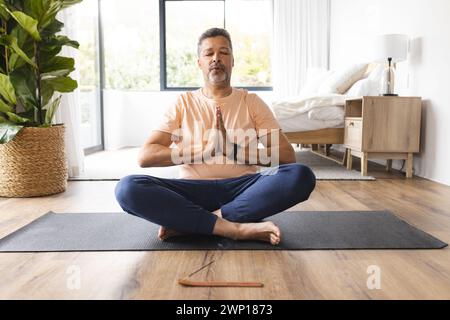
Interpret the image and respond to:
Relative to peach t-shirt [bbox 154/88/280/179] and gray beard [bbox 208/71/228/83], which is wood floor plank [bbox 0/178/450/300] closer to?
peach t-shirt [bbox 154/88/280/179]

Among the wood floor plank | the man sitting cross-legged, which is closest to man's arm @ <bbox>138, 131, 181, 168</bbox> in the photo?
the man sitting cross-legged

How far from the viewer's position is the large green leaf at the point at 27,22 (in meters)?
2.36

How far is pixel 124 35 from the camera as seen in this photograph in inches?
239

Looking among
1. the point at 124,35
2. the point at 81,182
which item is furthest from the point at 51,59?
the point at 124,35

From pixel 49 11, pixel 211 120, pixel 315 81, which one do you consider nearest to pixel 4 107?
pixel 49 11

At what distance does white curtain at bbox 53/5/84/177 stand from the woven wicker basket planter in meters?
0.55

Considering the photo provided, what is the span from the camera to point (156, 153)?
167 cm

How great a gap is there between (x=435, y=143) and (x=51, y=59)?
2603mm

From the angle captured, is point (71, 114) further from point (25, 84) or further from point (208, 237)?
point (208, 237)

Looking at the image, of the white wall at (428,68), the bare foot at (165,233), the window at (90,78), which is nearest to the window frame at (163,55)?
the window at (90,78)

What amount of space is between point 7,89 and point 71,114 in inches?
30.2

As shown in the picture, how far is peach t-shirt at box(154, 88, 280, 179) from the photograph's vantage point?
1.72 meters

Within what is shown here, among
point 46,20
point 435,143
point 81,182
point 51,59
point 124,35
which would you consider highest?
point 124,35
